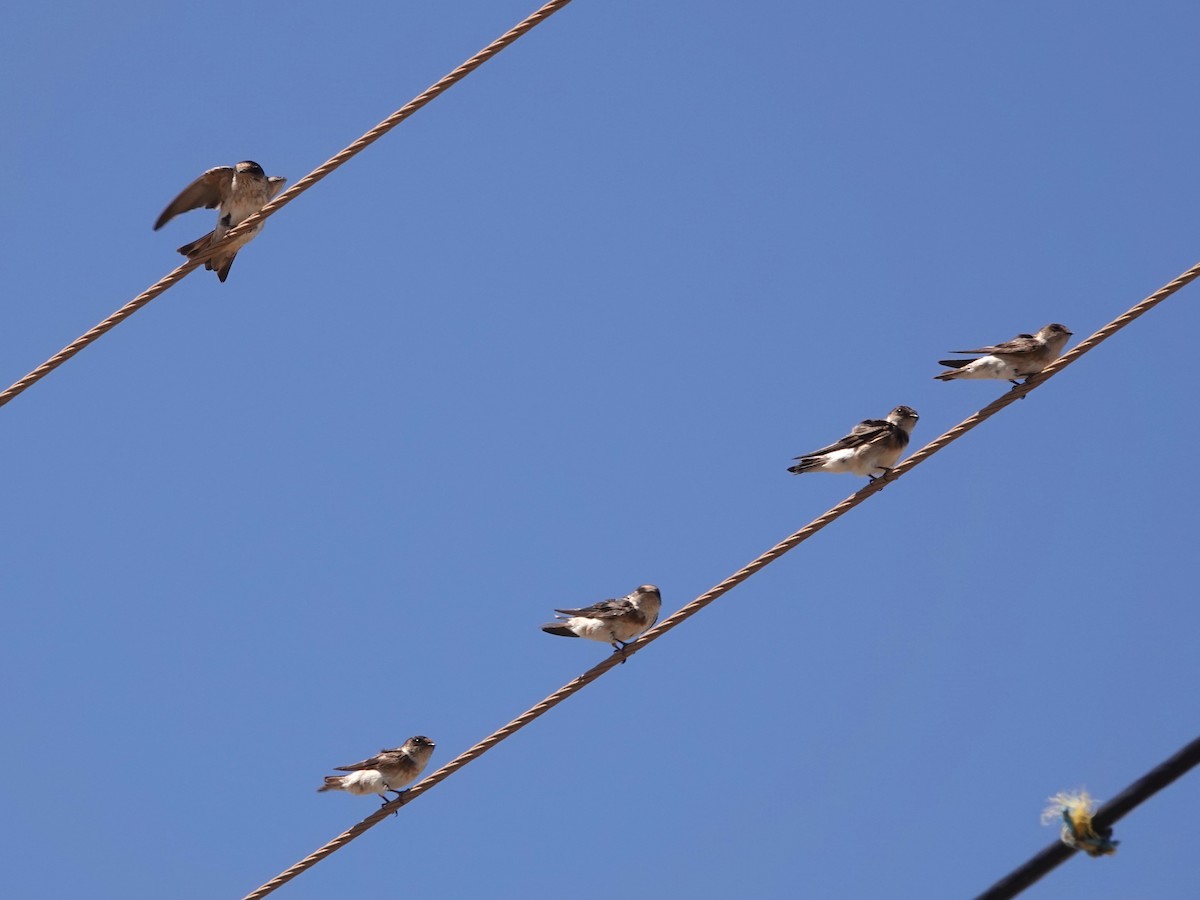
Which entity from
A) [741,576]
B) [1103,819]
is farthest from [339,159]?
[1103,819]

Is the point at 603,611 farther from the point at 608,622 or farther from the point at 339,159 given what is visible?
the point at 339,159

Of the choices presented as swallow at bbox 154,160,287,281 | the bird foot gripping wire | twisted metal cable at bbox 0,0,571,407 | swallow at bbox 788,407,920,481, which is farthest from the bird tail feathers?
the bird foot gripping wire

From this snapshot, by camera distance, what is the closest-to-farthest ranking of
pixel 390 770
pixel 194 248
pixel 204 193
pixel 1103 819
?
1. pixel 1103 819
2. pixel 194 248
3. pixel 204 193
4. pixel 390 770

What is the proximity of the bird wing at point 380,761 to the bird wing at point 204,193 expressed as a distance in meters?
4.38

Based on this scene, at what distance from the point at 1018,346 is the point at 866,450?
4.00 ft

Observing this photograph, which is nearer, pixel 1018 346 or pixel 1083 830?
pixel 1083 830

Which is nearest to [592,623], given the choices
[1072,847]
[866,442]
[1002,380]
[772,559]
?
[866,442]

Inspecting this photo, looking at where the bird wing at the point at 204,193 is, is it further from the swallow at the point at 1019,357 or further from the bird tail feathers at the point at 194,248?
the swallow at the point at 1019,357

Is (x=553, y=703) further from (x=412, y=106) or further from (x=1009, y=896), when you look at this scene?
(x=1009, y=896)

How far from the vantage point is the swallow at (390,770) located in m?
12.8

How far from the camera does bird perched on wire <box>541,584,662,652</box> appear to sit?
1164 cm

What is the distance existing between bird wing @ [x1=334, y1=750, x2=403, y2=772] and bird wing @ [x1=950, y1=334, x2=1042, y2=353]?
210 inches

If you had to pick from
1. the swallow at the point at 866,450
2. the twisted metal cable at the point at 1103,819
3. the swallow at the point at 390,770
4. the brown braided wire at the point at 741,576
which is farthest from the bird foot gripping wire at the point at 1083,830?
the swallow at the point at 390,770

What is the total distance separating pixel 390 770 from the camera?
1283 cm
